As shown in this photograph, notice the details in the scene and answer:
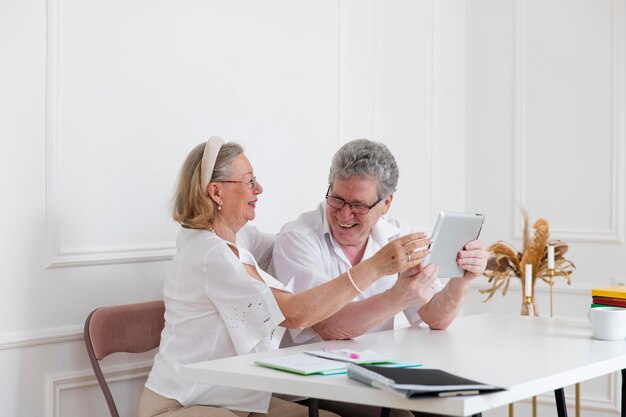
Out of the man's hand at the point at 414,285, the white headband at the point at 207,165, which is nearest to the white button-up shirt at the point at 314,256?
the man's hand at the point at 414,285

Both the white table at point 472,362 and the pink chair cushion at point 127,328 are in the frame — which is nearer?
the white table at point 472,362

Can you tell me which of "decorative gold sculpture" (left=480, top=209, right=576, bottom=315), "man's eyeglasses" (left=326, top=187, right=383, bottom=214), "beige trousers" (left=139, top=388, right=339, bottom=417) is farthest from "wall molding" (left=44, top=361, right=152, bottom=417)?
"decorative gold sculpture" (left=480, top=209, right=576, bottom=315)

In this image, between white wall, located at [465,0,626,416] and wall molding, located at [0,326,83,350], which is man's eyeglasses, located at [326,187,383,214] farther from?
white wall, located at [465,0,626,416]

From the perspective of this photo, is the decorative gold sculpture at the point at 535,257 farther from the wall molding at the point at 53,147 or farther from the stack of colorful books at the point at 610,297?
the wall molding at the point at 53,147

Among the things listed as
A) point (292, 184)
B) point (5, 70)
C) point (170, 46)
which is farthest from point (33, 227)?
point (292, 184)

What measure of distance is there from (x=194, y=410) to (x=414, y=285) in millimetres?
749

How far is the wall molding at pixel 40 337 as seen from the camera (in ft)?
8.76

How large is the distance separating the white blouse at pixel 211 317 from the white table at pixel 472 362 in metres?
0.16

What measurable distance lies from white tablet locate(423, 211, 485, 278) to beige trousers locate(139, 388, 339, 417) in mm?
581

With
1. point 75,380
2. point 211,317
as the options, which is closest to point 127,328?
point 75,380

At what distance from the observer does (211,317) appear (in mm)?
2586

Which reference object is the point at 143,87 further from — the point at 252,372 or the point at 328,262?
the point at 252,372

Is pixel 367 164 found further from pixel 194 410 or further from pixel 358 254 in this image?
pixel 194 410

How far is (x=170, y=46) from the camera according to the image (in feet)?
10.6
